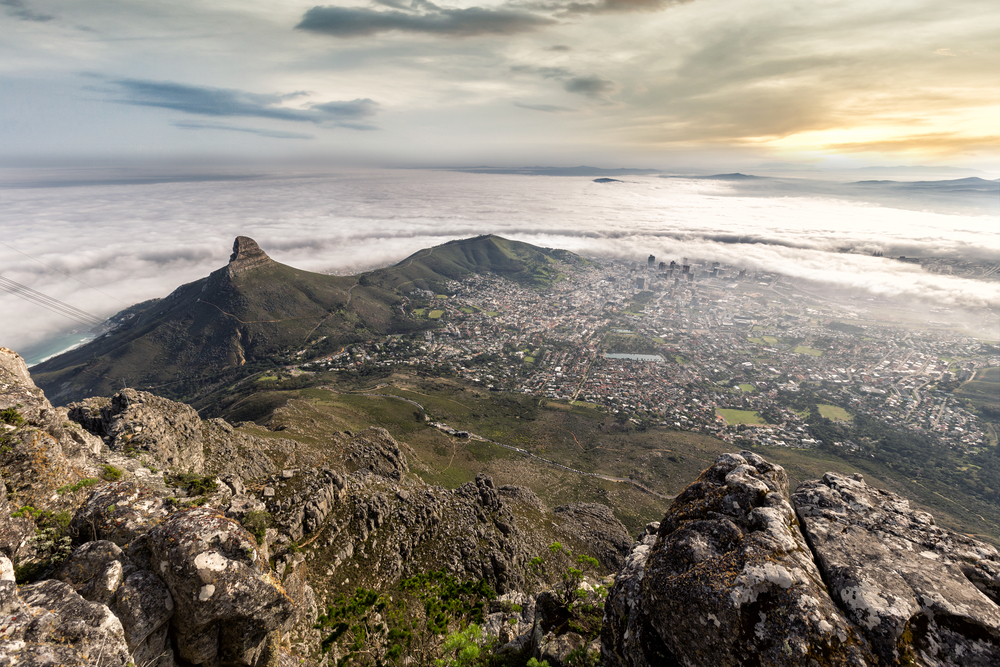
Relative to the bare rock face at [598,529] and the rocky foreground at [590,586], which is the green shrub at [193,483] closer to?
the rocky foreground at [590,586]

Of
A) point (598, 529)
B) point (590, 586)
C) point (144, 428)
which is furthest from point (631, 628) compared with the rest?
point (598, 529)

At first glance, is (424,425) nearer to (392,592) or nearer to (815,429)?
(392,592)

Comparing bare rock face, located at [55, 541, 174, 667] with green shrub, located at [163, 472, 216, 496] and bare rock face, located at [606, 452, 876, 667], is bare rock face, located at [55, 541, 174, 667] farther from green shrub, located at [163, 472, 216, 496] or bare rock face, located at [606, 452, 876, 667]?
bare rock face, located at [606, 452, 876, 667]

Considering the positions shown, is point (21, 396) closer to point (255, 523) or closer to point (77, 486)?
point (77, 486)

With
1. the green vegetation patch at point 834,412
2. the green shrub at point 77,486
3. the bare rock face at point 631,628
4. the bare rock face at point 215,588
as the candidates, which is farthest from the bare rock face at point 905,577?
the green vegetation patch at point 834,412

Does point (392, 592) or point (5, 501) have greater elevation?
point (5, 501)

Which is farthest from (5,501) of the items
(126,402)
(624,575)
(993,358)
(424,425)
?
(993,358)

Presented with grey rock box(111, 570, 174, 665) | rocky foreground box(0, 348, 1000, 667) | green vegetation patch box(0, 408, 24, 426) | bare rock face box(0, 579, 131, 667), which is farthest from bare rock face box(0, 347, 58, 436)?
bare rock face box(0, 579, 131, 667)
